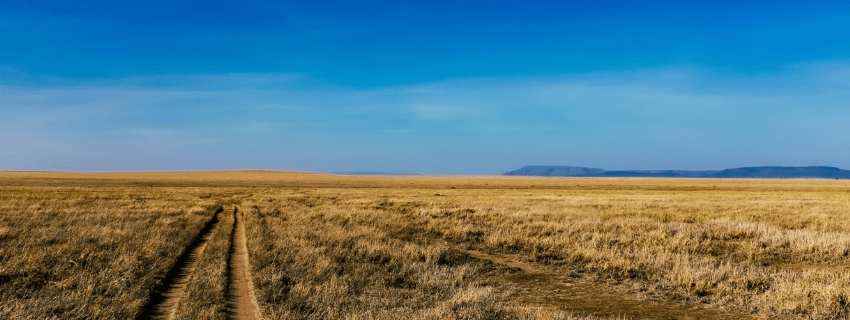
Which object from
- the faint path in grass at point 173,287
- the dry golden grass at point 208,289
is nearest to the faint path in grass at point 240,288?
the dry golden grass at point 208,289

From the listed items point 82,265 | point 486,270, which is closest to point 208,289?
point 82,265

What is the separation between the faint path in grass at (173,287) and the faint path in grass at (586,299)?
559 cm

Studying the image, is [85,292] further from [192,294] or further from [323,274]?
[323,274]

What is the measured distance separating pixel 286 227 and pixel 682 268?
12892 millimetres

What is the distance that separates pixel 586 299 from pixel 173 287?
24.4 feet

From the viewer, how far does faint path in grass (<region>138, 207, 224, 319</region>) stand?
748 cm

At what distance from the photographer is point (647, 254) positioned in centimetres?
1230

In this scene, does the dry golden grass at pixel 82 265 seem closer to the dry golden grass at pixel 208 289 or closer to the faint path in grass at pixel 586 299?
the dry golden grass at pixel 208 289

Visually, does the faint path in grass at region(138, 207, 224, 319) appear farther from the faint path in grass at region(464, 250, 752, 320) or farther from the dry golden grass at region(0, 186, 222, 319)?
the faint path in grass at region(464, 250, 752, 320)

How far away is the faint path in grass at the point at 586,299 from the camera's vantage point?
8031 millimetres

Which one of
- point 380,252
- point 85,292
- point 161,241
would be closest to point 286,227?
point 161,241

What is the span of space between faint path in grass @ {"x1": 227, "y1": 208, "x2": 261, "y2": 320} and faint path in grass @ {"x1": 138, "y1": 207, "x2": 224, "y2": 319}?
0.78m

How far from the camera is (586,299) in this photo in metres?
9.00

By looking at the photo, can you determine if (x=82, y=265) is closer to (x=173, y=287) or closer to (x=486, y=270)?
(x=173, y=287)
